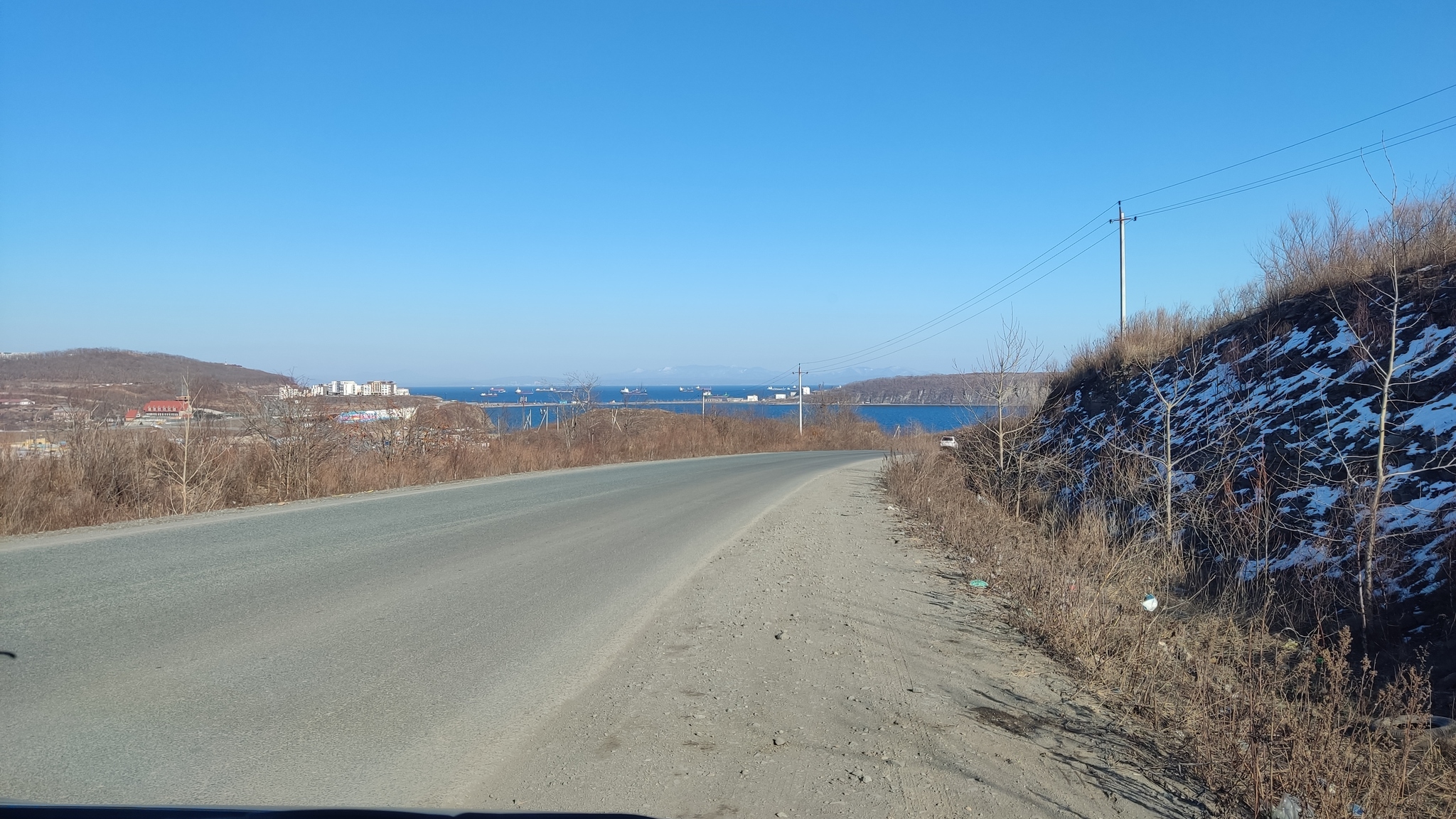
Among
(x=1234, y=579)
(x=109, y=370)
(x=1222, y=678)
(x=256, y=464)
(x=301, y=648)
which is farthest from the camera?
(x=109, y=370)

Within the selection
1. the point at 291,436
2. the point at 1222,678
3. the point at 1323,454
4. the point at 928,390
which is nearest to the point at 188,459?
the point at 291,436

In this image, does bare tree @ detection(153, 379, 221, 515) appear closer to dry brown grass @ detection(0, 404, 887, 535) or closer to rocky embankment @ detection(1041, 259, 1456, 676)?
dry brown grass @ detection(0, 404, 887, 535)

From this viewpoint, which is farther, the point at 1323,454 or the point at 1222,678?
the point at 1323,454

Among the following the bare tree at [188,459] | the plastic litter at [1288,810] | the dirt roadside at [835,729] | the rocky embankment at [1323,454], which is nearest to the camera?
the plastic litter at [1288,810]

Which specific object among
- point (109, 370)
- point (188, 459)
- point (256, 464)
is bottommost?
point (256, 464)

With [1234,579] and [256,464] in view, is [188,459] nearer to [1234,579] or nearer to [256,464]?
[256,464]

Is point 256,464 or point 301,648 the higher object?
point 256,464

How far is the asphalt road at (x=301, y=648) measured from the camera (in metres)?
3.94

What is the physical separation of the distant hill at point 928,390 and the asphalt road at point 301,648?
648cm

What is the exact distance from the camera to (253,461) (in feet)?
54.1

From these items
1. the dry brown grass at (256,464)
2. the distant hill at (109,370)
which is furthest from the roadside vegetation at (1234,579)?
the distant hill at (109,370)

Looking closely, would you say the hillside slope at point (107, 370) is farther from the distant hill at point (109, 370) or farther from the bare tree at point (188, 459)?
the bare tree at point (188, 459)

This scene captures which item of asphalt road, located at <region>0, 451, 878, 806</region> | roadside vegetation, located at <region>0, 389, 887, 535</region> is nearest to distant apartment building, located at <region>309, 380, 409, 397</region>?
roadside vegetation, located at <region>0, 389, 887, 535</region>

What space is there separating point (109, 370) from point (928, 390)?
203 ft
